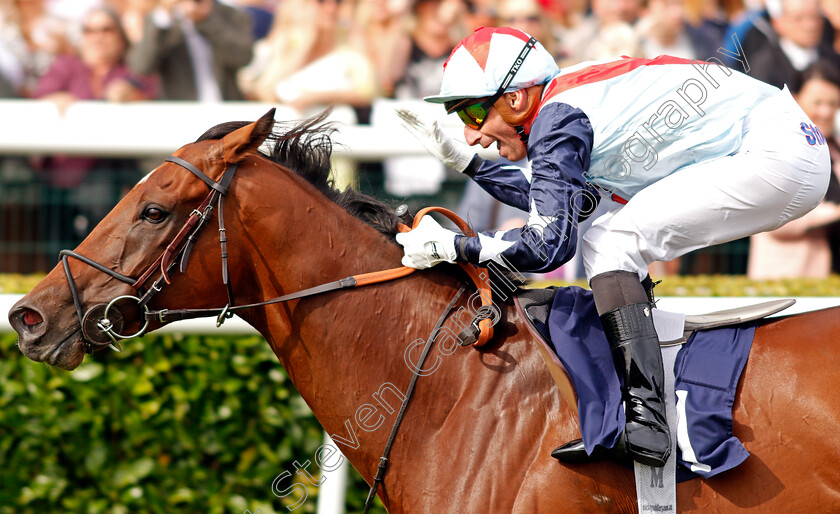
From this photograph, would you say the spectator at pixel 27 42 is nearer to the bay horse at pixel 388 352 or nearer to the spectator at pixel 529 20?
the spectator at pixel 529 20

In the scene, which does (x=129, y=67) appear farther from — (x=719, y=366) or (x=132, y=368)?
(x=719, y=366)

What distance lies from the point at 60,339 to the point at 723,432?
1934 millimetres

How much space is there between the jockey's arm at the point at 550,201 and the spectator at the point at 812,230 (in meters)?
3.85

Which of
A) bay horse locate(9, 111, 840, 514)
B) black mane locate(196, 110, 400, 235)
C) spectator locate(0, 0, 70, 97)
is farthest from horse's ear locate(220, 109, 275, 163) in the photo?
spectator locate(0, 0, 70, 97)

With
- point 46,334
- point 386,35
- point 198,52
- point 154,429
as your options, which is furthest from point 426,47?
point 46,334

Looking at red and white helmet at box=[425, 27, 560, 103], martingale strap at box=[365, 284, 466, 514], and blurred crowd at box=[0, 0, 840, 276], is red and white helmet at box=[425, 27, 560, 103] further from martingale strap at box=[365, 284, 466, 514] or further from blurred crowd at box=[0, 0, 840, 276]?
blurred crowd at box=[0, 0, 840, 276]

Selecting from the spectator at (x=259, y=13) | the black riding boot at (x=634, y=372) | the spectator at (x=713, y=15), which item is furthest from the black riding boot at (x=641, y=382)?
the spectator at (x=259, y=13)

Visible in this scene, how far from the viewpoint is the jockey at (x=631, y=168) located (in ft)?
7.79

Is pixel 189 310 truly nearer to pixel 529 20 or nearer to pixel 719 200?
pixel 719 200

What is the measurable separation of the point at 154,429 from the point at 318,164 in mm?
1704

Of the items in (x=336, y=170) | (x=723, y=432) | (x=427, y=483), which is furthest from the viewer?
(x=336, y=170)

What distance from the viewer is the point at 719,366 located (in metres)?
2.41

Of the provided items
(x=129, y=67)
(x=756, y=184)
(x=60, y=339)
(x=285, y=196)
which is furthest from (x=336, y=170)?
(x=129, y=67)

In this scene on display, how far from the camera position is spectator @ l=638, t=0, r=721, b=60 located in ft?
20.5
